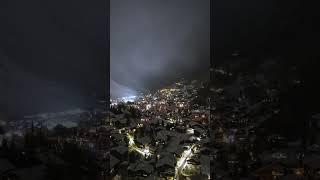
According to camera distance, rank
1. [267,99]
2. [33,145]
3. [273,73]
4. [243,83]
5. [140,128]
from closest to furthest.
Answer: [33,145] → [140,128] → [267,99] → [273,73] → [243,83]

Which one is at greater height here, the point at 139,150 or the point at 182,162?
the point at 139,150

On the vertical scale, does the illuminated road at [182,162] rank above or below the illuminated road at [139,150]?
below

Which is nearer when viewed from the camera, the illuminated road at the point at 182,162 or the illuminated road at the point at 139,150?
the illuminated road at the point at 182,162

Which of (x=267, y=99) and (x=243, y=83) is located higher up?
(x=243, y=83)

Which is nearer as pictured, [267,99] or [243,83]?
[267,99]

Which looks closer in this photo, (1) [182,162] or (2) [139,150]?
(1) [182,162]

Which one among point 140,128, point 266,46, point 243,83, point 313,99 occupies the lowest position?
point 140,128

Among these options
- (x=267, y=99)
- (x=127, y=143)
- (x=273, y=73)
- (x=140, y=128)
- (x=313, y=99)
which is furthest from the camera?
(x=273, y=73)

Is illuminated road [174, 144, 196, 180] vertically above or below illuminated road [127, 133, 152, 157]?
below

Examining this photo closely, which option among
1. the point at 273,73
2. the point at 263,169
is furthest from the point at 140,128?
the point at 273,73

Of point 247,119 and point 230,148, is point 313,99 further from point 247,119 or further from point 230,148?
point 230,148

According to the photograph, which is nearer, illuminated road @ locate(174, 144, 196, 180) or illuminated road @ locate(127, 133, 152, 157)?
illuminated road @ locate(174, 144, 196, 180)
